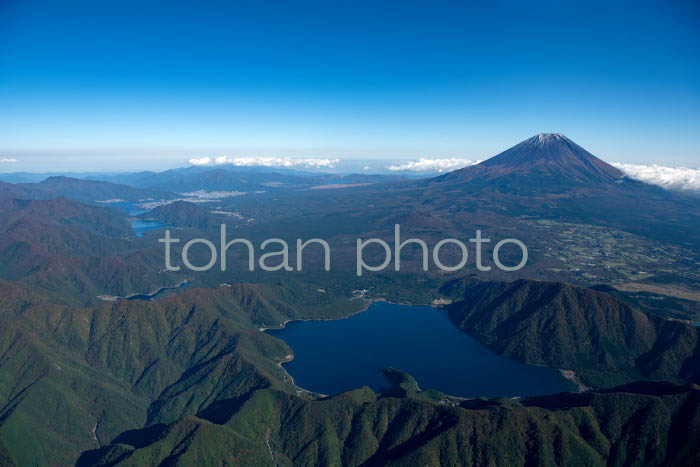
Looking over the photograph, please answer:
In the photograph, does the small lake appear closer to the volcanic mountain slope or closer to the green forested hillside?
the volcanic mountain slope

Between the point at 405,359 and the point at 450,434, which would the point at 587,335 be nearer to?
the point at 405,359

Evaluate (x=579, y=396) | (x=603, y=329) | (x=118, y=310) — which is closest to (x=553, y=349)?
(x=603, y=329)

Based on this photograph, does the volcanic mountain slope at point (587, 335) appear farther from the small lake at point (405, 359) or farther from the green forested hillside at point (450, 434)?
the green forested hillside at point (450, 434)

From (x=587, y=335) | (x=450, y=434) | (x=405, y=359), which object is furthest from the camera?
(x=405, y=359)

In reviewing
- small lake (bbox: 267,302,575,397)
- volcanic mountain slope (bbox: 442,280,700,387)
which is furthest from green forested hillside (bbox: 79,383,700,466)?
volcanic mountain slope (bbox: 442,280,700,387)

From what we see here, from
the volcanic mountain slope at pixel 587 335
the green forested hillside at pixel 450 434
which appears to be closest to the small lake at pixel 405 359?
the volcanic mountain slope at pixel 587 335

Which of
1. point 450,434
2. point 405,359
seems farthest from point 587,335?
point 450,434

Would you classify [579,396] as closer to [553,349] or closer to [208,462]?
[553,349]
